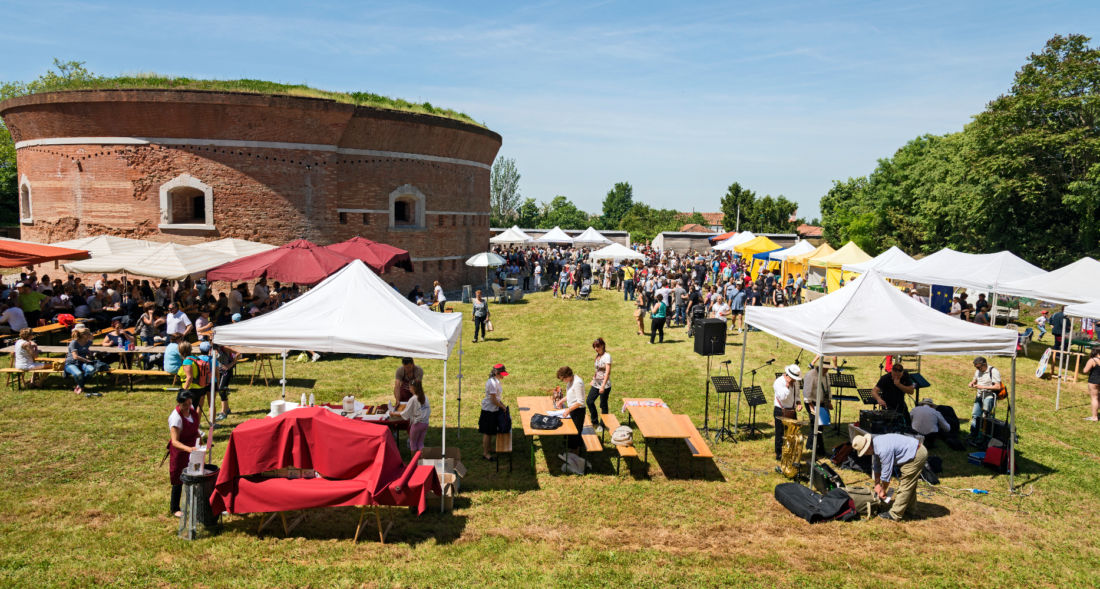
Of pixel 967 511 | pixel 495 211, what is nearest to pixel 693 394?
pixel 967 511

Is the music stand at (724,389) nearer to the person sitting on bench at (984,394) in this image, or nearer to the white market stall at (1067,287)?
the person sitting on bench at (984,394)

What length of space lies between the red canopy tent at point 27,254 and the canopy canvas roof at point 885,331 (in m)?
16.0

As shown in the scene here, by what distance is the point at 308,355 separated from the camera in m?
15.2

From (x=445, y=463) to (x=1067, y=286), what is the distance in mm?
15254

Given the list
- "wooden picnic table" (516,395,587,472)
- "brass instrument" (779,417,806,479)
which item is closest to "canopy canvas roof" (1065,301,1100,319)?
"brass instrument" (779,417,806,479)

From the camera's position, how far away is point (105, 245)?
17109 mm

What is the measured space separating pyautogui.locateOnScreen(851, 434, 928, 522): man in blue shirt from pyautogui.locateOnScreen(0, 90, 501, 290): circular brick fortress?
64.6ft

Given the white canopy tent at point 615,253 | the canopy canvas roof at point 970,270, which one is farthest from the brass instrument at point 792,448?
the white canopy tent at point 615,253

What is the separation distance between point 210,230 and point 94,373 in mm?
10464

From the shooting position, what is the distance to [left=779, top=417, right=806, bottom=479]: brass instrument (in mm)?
8836

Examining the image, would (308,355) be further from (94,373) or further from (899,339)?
(899,339)

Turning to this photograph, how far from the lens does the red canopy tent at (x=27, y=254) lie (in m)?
14.1

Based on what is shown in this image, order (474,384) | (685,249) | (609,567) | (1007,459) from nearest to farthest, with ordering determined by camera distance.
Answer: (609,567) < (1007,459) < (474,384) < (685,249)

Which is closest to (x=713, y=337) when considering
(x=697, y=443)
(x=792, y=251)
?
(x=697, y=443)
